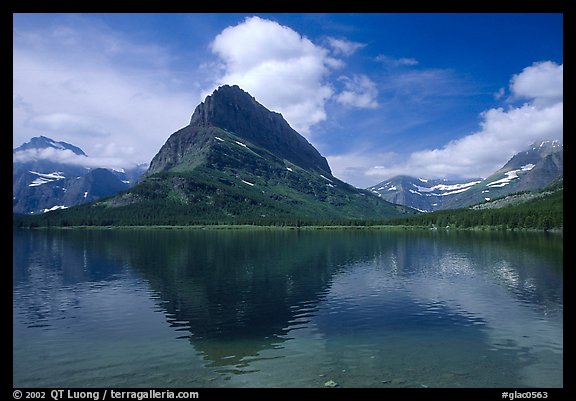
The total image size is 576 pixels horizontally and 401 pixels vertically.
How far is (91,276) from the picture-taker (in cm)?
8412

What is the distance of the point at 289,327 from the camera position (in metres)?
46.0

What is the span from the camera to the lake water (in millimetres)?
32188

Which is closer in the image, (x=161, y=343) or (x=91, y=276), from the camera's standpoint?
(x=161, y=343)

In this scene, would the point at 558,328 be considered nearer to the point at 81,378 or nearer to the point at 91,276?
the point at 81,378

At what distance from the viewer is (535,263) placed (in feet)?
313

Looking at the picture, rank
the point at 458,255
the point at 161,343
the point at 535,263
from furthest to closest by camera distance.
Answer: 1. the point at 458,255
2. the point at 535,263
3. the point at 161,343

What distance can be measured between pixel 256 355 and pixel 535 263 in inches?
3389

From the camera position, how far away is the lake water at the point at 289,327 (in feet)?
106
